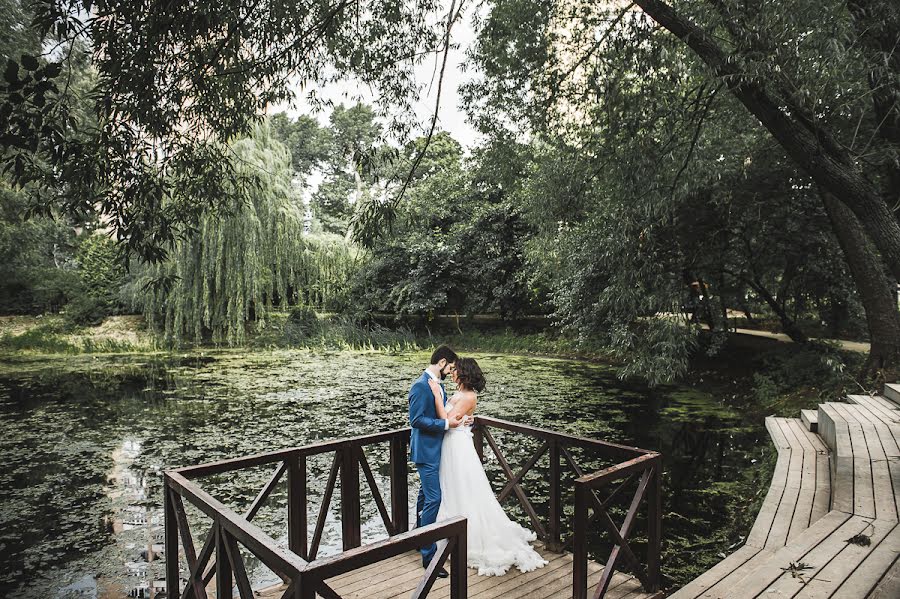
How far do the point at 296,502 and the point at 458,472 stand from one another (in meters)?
1.13

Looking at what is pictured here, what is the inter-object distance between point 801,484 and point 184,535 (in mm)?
5180

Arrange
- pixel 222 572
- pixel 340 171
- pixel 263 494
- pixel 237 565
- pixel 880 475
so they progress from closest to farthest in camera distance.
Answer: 1. pixel 237 565
2. pixel 222 572
3. pixel 263 494
4. pixel 880 475
5. pixel 340 171

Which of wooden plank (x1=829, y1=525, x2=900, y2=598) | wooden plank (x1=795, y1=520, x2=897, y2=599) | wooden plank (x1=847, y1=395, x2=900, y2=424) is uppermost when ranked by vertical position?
wooden plank (x1=847, y1=395, x2=900, y2=424)

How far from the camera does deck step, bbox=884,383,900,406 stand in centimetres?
679

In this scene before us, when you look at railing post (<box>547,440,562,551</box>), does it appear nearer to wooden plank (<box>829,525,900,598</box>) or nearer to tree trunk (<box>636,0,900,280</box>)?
wooden plank (<box>829,525,900,598</box>)

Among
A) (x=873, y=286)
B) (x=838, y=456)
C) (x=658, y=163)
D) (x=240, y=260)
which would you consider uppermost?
(x=658, y=163)

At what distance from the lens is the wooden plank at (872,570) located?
283 centimetres

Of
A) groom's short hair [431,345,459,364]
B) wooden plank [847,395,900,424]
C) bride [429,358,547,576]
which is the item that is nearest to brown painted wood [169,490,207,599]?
bride [429,358,547,576]

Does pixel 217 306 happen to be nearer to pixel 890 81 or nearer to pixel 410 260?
pixel 410 260

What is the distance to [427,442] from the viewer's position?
3.93 metres

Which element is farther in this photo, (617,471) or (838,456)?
(838,456)

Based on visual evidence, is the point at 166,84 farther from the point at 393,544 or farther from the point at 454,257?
the point at 454,257

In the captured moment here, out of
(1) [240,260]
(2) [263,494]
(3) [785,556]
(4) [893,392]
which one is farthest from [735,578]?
(1) [240,260]

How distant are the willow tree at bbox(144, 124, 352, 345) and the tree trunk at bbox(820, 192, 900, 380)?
1323cm
